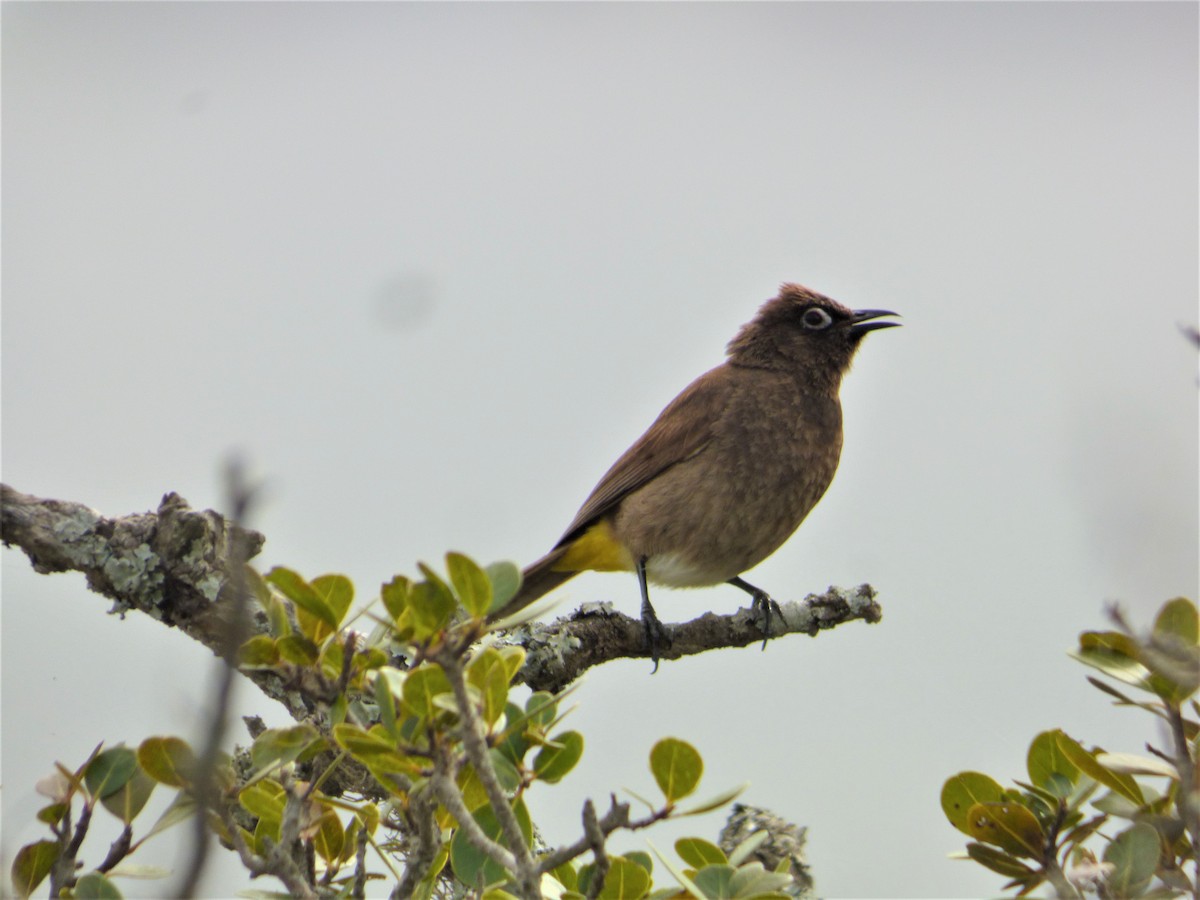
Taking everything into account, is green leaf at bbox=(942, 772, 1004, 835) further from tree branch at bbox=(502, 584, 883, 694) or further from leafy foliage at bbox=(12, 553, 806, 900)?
tree branch at bbox=(502, 584, 883, 694)

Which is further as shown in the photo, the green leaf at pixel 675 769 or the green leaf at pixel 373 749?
the green leaf at pixel 675 769

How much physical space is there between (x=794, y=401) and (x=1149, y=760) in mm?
4403

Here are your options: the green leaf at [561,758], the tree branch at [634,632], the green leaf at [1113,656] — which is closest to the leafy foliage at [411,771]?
the green leaf at [561,758]

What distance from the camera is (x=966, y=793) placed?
271cm

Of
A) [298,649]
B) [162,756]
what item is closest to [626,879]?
[298,649]

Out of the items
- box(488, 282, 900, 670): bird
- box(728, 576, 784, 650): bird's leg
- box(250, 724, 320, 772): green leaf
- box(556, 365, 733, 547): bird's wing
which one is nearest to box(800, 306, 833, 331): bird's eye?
box(488, 282, 900, 670): bird

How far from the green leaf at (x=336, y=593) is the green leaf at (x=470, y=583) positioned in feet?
1.16

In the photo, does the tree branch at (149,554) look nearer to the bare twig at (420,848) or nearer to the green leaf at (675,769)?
the bare twig at (420,848)

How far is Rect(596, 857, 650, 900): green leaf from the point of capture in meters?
2.41

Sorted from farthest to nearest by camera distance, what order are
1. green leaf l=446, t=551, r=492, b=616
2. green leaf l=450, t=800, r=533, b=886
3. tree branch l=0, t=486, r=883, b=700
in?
tree branch l=0, t=486, r=883, b=700, green leaf l=450, t=800, r=533, b=886, green leaf l=446, t=551, r=492, b=616

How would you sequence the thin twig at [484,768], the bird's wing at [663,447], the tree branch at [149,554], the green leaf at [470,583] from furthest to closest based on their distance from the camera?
the bird's wing at [663,447], the tree branch at [149,554], the green leaf at [470,583], the thin twig at [484,768]

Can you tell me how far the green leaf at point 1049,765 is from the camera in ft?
8.77

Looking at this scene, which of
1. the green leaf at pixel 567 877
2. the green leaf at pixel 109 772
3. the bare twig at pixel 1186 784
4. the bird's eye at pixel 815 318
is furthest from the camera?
the bird's eye at pixel 815 318

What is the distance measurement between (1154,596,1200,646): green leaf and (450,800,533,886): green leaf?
4.65 ft
